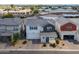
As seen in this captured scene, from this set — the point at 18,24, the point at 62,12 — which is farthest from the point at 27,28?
the point at 62,12

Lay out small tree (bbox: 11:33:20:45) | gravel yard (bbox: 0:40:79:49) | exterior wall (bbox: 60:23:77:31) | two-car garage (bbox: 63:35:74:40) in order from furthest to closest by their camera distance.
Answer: exterior wall (bbox: 60:23:77:31) < two-car garage (bbox: 63:35:74:40) < small tree (bbox: 11:33:20:45) < gravel yard (bbox: 0:40:79:49)

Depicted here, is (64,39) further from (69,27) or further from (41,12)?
(41,12)

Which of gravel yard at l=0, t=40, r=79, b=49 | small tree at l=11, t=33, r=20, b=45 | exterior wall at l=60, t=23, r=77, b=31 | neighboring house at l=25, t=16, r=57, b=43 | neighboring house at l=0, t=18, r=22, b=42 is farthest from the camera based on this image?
neighboring house at l=0, t=18, r=22, b=42

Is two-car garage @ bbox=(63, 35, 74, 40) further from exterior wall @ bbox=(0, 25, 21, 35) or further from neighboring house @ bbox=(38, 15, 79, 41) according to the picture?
exterior wall @ bbox=(0, 25, 21, 35)

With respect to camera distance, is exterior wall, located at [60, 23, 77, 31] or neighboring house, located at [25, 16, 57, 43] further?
exterior wall, located at [60, 23, 77, 31]

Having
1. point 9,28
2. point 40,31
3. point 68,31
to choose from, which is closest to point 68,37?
point 68,31

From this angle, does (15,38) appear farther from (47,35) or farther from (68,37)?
(68,37)

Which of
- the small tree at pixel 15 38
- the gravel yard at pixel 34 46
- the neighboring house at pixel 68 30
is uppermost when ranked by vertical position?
the neighboring house at pixel 68 30

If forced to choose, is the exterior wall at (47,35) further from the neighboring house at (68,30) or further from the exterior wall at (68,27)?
the exterior wall at (68,27)

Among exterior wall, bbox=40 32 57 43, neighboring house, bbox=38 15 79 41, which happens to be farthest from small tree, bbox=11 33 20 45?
neighboring house, bbox=38 15 79 41

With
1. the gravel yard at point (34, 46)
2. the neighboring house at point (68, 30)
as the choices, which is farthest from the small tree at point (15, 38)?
the neighboring house at point (68, 30)
